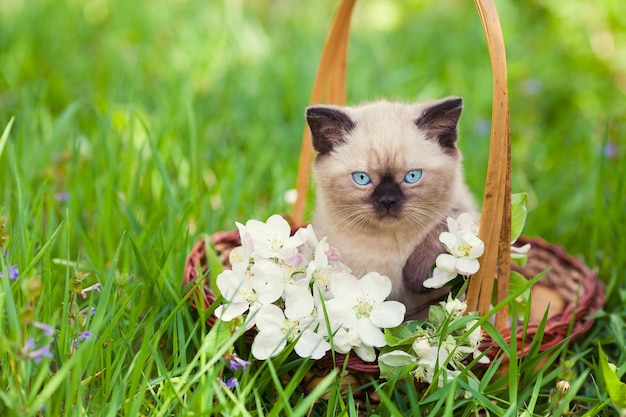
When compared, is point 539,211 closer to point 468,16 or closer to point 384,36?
point 384,36

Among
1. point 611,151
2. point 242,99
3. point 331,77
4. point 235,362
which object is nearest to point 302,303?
point 235,362

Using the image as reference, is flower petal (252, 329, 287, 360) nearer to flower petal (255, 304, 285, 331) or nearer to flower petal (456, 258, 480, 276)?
flower petal (255, 304, 285, 331)

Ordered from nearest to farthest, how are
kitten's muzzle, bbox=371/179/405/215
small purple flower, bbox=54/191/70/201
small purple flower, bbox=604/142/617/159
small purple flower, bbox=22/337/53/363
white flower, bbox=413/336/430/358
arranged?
small purple flower, bbox=22/337/53/363
white flower, bbox=413/336/430/358
kitten's muzzle, bbox=371/179/405/215
small purple flower, bbox=54/191/70/201
small purple flower, bbox=604/142/617/159

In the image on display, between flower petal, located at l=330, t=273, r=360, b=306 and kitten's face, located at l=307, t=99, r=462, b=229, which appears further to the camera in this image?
kitten's face, located at l=307, t=99, r=462, b=229

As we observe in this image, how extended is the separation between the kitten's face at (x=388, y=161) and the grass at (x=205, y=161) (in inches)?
19.1

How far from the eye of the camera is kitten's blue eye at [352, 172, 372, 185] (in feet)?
6.81

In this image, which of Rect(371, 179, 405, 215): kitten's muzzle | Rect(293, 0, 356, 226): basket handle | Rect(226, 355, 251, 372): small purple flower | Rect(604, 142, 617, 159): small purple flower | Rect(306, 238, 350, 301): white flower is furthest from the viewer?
Rect(604, 142, 617, 159): small purple flower

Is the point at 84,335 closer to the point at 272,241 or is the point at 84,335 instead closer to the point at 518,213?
the point at 272,241

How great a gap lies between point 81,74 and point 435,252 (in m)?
2.88

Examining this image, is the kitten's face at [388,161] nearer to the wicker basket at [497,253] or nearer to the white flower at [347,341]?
the wicker basket at [497,253]

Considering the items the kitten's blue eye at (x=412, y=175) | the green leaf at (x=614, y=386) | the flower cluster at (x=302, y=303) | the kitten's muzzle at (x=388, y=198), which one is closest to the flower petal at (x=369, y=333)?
the flower cluster at (x=302, y=303)

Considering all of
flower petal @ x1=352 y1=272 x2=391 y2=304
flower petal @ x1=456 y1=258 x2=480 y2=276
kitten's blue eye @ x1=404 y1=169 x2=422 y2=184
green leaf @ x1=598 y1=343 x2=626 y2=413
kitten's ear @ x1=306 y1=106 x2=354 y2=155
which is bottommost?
green leaf @ x1=598 y1=343 x2=626 y2=413

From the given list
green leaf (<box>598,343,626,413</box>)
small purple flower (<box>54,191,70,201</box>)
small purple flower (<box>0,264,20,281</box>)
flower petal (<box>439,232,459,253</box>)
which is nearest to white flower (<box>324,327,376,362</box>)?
flower petal (<box>439,232,459,253</box>)

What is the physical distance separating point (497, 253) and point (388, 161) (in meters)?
0.39
